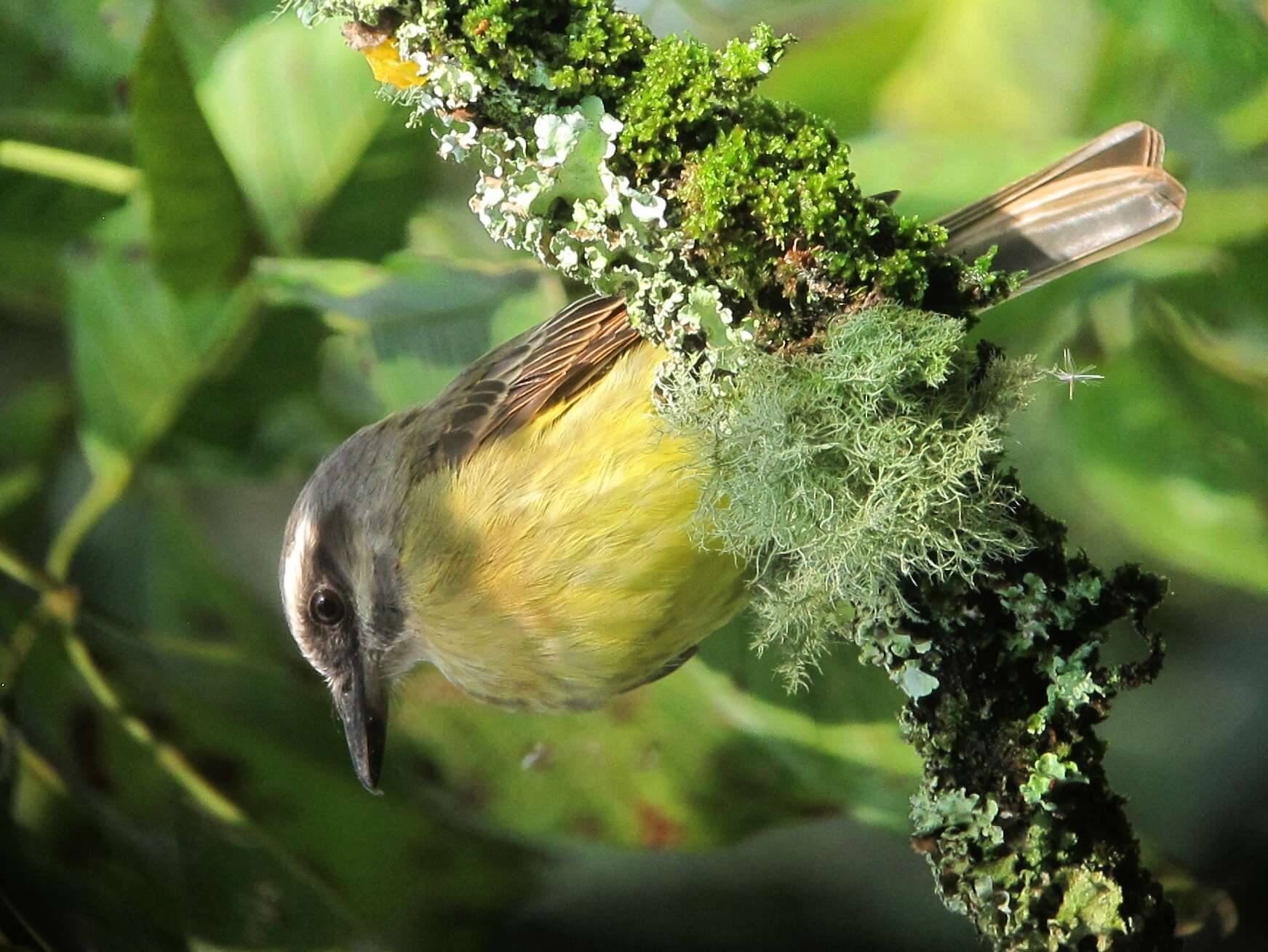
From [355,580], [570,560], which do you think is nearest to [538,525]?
[570,560]

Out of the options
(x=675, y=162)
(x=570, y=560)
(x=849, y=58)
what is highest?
(x=849, y=58)

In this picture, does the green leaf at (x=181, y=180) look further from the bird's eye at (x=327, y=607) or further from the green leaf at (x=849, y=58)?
the green leaf at (x=849, y=58)

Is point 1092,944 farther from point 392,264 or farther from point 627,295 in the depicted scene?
point 392,264

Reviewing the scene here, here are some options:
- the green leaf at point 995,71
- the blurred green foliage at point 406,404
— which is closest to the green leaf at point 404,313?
the blurred green foliage at point 406,404

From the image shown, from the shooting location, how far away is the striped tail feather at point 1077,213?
634mm

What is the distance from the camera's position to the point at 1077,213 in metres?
0.64

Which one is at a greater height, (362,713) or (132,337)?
(132,337)

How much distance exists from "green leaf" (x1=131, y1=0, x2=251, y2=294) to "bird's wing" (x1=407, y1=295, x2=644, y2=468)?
214 mm

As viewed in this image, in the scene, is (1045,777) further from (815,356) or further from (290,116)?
(290,116)

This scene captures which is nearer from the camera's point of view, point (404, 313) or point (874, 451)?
point (874, 451)

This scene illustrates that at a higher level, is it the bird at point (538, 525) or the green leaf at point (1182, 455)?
the green leaf at point (1182, 455)

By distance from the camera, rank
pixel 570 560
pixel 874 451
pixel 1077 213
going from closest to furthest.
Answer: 1. pixel 874 451
2. pixel 1077 213
3. pixel 570 560

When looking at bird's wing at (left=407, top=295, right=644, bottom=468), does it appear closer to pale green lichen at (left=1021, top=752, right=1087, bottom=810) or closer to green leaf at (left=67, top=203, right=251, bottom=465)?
green leaf at (left=67, top=203, right=251, bottom=465)

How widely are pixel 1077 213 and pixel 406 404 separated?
499 millimetres
